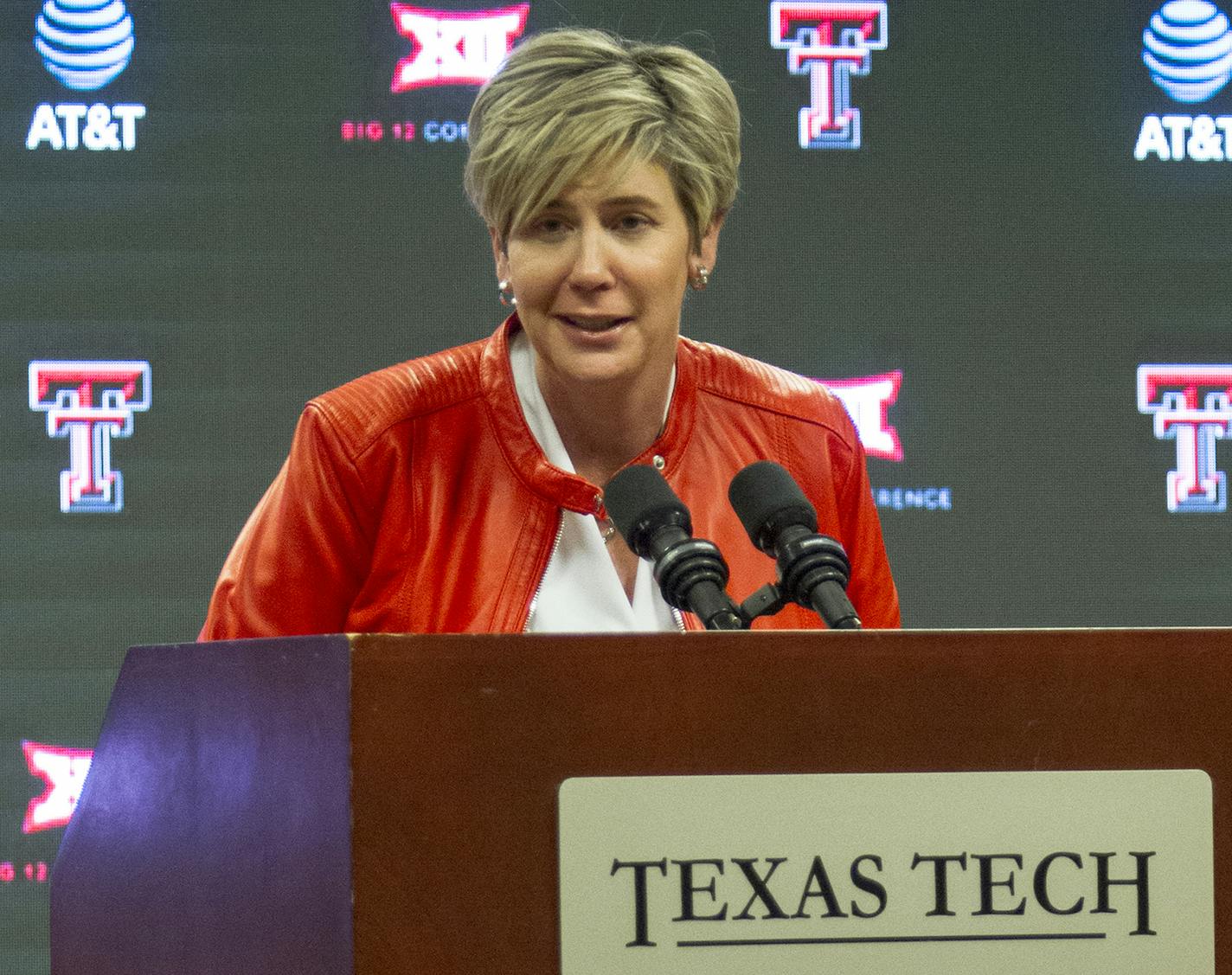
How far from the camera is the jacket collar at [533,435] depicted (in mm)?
1471

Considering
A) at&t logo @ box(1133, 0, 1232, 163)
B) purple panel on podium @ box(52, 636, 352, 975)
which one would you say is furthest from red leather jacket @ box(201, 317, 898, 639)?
at&t logo @ box(1133, 0, 1232, 163)

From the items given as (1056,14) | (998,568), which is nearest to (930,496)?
(998,568)

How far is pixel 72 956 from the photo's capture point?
103cm

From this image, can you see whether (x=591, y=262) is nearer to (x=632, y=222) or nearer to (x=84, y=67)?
(x=632, y=222)

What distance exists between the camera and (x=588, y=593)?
1.45 metres

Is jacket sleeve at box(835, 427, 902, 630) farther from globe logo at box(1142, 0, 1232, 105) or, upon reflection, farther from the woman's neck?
globe logo at box(1142, 0, 1232, 105)

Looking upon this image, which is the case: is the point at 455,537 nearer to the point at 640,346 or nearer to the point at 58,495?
the point at 640,346

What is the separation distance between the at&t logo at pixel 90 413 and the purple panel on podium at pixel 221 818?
1.57 metres

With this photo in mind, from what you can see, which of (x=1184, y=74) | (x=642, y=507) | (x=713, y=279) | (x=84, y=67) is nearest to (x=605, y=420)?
(x=642, y=507)

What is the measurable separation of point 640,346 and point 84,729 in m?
1.42

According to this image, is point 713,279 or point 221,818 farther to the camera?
point 713,279

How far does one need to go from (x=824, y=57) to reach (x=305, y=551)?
1.48 m

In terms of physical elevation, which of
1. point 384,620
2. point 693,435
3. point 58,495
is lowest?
point 384,620

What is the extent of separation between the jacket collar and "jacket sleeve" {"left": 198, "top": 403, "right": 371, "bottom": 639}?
148 millimetres
